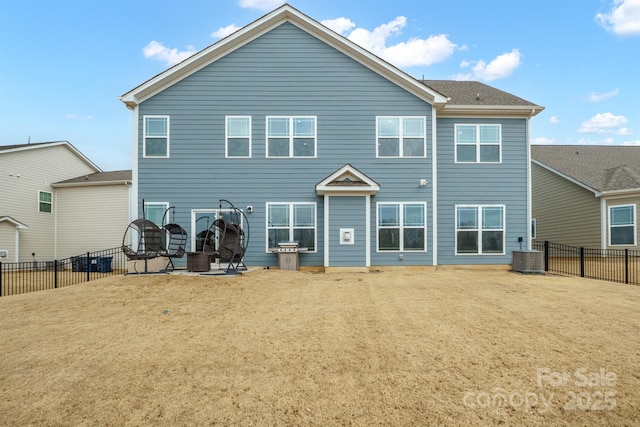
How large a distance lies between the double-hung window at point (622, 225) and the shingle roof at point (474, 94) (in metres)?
8.07

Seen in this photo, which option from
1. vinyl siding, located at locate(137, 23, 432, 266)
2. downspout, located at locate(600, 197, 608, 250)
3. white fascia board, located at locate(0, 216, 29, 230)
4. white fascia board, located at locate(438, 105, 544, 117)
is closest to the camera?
vinyl siding, located at locate(137, 23, 432, 266)

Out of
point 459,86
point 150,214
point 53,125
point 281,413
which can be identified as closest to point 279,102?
point 150,214

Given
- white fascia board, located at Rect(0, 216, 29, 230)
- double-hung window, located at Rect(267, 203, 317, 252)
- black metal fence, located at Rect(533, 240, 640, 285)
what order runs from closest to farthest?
black metal fence, located at Rect(533, 240, 640, 285) → double-hung window, located at Rect(267, 203, 317, 252) → white fascia board, located at Rect(0, 216, 29, 230)

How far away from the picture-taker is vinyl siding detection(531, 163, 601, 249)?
62.6 feet

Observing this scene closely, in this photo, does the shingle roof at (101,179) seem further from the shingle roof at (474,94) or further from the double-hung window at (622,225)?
the double-hung window at (622,225)

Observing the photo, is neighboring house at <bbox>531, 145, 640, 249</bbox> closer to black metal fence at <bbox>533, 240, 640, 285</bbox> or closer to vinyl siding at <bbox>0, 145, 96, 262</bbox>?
black metal fence at <bbox>533, 240, 640, 285</bbox>

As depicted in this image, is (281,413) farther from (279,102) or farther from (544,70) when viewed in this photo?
(544,70)

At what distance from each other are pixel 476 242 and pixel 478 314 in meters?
8.45

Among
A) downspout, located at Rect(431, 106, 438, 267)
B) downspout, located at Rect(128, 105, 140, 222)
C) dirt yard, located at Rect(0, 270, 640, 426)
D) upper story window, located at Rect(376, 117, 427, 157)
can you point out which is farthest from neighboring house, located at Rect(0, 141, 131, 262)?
downspout, located at Rect(431, 106, 438, 267)

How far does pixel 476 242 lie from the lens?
14742 millimetres

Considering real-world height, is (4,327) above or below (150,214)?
below

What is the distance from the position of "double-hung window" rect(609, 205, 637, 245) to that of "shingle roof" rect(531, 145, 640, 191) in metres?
1.06

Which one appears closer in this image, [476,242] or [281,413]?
[281,413]

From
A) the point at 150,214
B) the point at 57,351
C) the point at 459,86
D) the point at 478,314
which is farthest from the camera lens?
the point at 459,86
